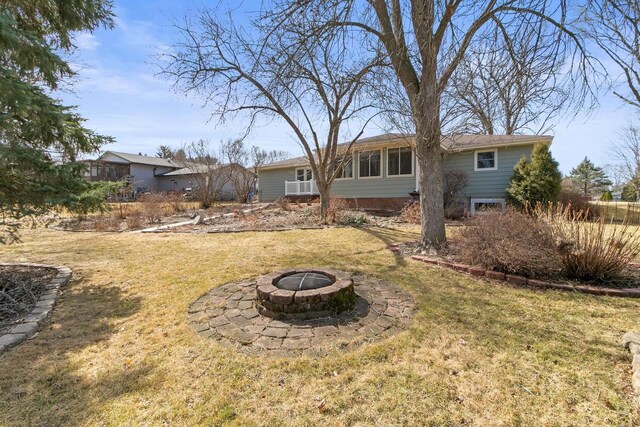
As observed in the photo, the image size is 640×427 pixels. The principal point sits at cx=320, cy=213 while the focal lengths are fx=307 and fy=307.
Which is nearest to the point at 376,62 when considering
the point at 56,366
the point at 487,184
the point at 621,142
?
the point at 56,366

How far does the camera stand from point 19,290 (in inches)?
166

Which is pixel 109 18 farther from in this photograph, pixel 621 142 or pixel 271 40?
pixel 621 142

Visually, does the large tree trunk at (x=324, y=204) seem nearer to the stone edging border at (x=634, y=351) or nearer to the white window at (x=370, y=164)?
the white window at (x=370, y=164)

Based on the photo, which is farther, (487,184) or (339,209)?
(487,184)

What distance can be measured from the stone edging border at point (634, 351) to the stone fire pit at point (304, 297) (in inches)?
91.6

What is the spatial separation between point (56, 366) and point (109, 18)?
660 centimetres

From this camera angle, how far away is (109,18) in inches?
243

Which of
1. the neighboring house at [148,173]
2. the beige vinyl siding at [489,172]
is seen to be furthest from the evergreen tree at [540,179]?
the neighboring house at [148,173]

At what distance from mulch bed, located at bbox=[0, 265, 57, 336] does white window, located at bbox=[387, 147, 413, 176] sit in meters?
13.5

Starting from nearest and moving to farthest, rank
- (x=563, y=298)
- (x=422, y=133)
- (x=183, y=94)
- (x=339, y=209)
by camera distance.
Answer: (x=563, y=298), (x=422, y=133), (x=183, y=94), (x=339, y=209)

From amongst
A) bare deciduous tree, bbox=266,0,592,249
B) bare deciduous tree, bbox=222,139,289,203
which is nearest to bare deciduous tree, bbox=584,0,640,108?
bare deciduous tree, bbox=266,0,592,249

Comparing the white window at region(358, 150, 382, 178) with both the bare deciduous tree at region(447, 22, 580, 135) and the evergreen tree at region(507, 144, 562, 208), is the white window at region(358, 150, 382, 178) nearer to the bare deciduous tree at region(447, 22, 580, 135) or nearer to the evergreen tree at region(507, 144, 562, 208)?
the evergreen tree at region(507, 144, 562, 208)

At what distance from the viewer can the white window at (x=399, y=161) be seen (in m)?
15.0

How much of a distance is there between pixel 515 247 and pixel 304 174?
15960 millimetres
